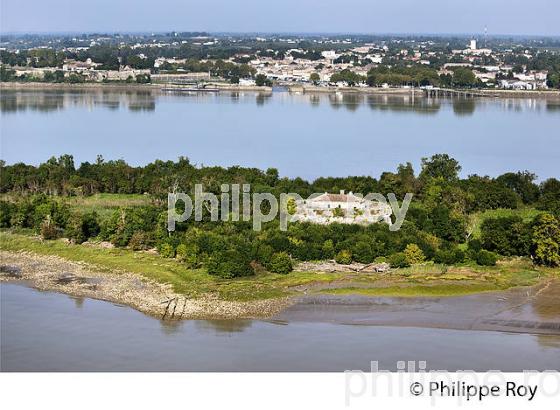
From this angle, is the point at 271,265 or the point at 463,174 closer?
the point at 271,265

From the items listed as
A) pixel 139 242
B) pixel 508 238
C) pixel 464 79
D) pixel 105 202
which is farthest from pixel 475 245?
pixel 464 79

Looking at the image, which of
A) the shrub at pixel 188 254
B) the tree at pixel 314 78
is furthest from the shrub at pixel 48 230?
the tree at pixel 314 78

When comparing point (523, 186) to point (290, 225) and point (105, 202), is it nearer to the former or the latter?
point (290, 225)

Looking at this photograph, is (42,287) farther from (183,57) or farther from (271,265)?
(183,57)

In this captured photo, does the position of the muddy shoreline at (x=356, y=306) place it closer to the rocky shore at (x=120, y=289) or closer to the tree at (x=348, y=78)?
the rocky shore at (x=120, y=289)

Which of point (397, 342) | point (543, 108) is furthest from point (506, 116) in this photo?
point (397, 342)
